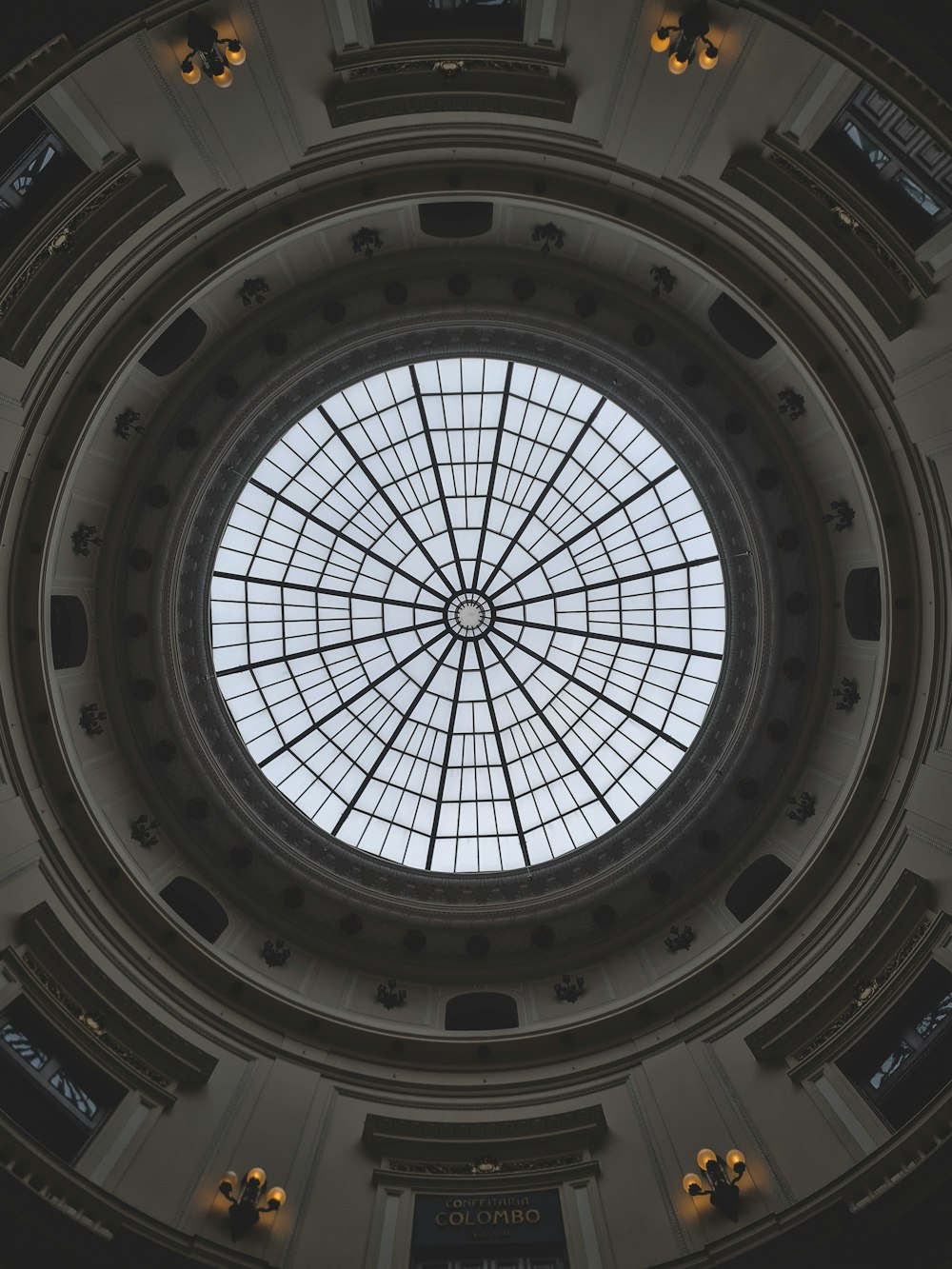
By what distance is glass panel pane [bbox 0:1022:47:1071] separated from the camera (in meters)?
12.6

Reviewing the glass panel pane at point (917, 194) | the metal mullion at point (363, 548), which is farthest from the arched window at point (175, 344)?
the glass panel pane at point (917, 194)

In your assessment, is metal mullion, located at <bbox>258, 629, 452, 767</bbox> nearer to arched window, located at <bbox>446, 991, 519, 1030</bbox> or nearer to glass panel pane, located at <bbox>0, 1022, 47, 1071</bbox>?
arched window, located at <bbox>446, 991, 519, 1030</bbox>

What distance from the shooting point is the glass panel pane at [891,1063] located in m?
12.7

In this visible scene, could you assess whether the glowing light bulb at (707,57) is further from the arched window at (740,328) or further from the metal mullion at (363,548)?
the metal mullion at (363,548)

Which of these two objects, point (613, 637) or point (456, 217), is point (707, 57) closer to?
point (456, 217)

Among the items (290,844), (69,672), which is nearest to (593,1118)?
(290,844)

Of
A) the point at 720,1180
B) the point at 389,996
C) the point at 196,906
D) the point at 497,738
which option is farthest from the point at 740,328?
the point at 196,906

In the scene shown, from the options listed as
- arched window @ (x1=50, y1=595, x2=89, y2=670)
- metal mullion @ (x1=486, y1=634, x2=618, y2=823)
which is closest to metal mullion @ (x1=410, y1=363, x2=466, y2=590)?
metal mullion @ (x1=486, y1=634, x2=618, y2=823)

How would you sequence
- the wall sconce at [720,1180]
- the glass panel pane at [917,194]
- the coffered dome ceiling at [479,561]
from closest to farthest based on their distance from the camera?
the glass panel pane at [917,194]
the wall sconce at [720,1180]
the coffered dome ceiling at [479,561]

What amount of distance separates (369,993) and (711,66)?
16.8 metres

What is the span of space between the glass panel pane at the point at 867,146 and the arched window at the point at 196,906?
17.1 m

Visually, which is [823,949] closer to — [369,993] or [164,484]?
[369,993]

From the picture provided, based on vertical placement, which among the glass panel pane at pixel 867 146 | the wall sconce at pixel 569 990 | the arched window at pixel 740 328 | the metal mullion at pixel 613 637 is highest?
the metal mullion at pixel 613 637

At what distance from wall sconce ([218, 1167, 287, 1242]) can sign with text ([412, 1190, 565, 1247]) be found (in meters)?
2.20
